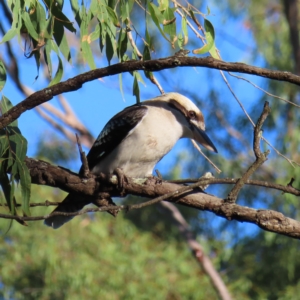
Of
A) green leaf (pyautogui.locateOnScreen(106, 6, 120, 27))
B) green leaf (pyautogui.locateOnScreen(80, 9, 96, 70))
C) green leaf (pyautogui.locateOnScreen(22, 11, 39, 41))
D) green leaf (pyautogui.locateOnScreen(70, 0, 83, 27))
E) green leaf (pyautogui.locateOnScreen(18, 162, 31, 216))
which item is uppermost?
green leaf (pyautogui.locateOnScreen(70, 0, 83, 27))

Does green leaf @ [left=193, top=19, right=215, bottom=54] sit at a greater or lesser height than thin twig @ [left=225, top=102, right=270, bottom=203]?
greater

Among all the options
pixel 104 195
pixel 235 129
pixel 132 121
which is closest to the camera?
pixel 104 195

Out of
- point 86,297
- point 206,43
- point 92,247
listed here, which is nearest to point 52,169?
point 206,43

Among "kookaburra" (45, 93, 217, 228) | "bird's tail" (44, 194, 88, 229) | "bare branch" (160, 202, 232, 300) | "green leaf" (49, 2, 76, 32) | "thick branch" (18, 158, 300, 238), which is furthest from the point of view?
"bare branch" (160, 202, 232, 300)

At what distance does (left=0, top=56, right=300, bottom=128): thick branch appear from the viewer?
7.34ft

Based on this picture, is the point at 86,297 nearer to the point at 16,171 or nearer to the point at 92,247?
the point at 92,247

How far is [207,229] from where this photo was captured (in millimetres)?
9039

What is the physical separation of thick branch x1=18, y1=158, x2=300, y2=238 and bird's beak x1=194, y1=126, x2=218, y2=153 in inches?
39.9

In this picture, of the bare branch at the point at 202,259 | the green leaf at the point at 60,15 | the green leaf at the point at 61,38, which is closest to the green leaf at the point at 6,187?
the green leaf at the point at 61,38

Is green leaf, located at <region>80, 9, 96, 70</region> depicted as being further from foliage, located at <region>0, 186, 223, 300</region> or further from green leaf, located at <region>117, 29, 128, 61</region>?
foliage, located at <region>0, 186, 223, 300</region>

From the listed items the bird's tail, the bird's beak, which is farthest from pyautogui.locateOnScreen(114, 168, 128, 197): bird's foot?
the bird's beak

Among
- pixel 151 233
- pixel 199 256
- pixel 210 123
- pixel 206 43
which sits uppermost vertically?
pixel 210 123

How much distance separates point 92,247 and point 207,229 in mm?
1746

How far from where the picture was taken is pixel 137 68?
230 cm
